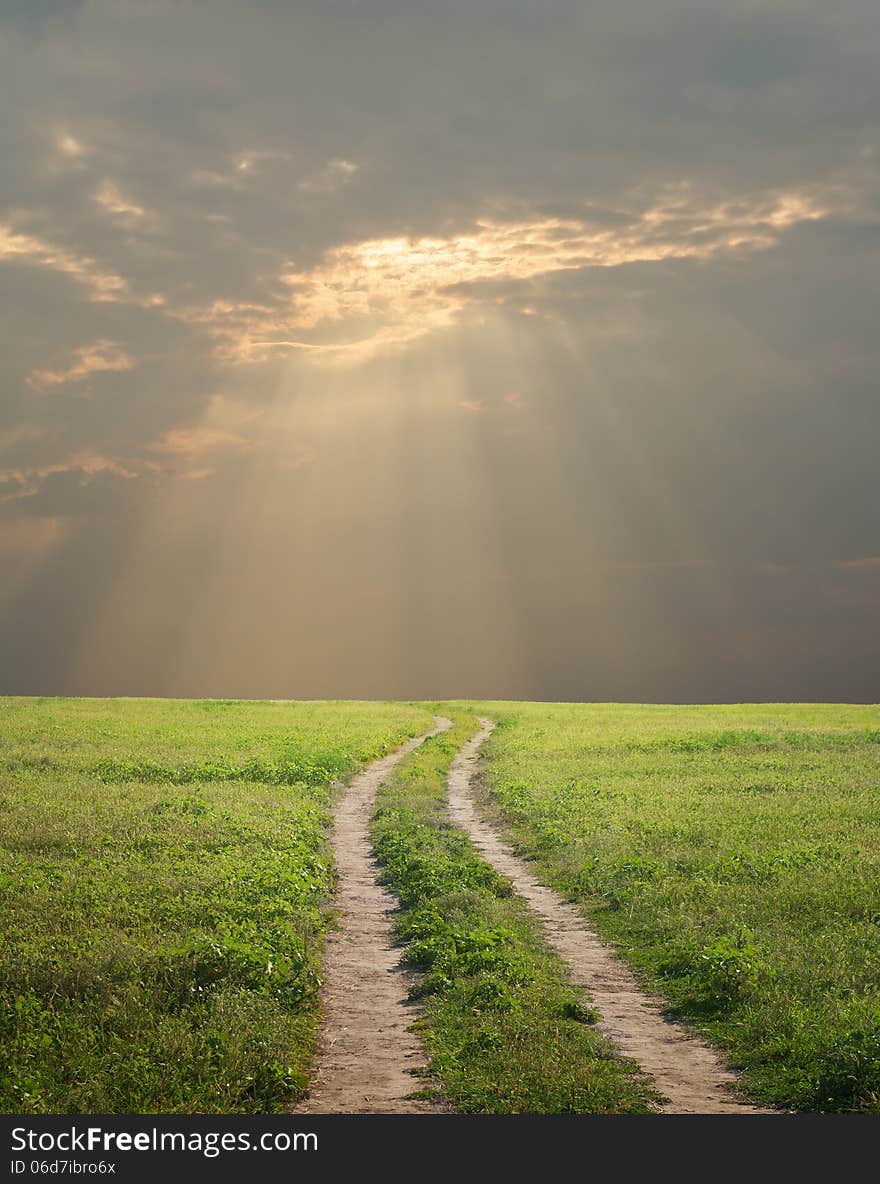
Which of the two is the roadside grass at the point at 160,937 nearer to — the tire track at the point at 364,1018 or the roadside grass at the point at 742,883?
the tire track at the point at 364,1018

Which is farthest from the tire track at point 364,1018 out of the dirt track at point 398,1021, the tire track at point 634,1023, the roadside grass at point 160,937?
the tire track at point 634,1023

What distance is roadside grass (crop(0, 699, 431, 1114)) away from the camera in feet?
36.7

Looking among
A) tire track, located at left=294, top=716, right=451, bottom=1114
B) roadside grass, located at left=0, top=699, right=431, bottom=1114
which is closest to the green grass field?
roadside grass, located at left=0, top=699, right=431, bottom=1114

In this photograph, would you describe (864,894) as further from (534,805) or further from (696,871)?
(534,805)

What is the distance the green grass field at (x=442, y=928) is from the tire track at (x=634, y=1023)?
41 centimetres

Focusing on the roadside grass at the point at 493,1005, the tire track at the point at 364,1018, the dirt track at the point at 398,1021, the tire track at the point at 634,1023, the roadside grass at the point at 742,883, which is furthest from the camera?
the roadside grass at the point at 742,883

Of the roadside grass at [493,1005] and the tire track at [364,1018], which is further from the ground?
the roadside grass at [493,1005]

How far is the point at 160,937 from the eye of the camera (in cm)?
1580

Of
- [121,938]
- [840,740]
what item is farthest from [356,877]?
[840,740]

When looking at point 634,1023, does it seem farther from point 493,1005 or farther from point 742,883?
point 742,883

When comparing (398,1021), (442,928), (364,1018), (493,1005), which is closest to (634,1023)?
(493,1005)

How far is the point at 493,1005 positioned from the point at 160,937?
597 cm

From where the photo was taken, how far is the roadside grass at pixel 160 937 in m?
11.2

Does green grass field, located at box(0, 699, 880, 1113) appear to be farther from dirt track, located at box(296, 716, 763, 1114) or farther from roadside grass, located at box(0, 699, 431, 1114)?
dirt track, located at box(296, 716, 763, 1114)
